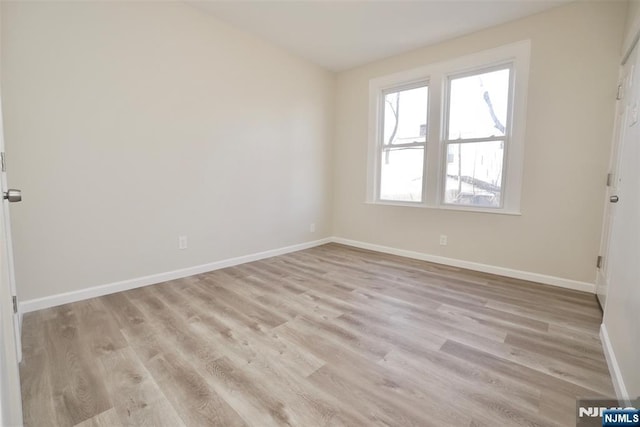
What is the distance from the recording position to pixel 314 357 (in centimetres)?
162

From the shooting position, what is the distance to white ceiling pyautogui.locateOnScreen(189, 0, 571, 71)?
268cm

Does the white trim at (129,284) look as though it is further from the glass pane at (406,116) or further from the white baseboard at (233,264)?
the glass pane at (406,116)

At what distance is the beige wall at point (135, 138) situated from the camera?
2.06 meters

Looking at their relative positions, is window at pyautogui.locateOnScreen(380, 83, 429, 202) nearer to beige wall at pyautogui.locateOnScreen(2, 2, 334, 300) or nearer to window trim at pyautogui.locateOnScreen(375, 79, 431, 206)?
window trim at pyautogui.locateOnScreen(375, 79, 431, 206)

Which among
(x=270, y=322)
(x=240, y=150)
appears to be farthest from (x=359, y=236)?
(x=270, y=322)

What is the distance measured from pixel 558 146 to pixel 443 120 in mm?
1184

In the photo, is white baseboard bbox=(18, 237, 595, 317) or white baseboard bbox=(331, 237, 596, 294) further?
white baseboard bbox=(331, 237, 596, 294)

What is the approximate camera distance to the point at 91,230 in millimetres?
2346

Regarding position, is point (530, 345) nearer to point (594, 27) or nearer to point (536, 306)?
point (536, 306)

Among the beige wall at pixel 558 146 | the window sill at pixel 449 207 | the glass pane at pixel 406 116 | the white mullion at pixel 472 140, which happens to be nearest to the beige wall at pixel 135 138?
the glass pane at pixel 406 116

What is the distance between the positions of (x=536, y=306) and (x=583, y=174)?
1.35 meters

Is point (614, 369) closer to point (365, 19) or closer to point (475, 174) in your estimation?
point (475, 174)

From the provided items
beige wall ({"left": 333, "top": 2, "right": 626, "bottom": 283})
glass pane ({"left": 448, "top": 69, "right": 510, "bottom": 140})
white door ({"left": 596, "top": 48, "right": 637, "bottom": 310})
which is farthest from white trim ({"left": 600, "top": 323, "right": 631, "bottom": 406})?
glass pane ({"left": 448, "top": 69, "right": 510, "bottom": 140})

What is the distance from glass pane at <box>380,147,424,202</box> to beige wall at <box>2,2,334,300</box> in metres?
1.48
